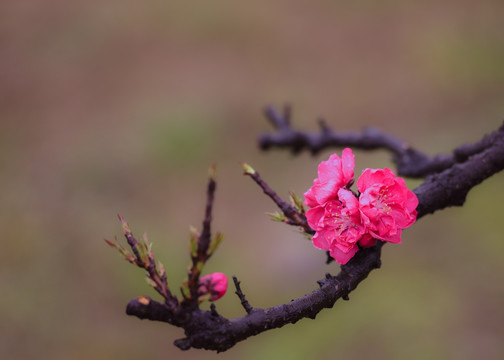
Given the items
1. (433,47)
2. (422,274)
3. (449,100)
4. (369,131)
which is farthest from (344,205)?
(433,47)

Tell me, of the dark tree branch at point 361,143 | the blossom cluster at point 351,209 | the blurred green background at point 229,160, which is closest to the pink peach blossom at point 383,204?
the blossom cluster at point 351,209

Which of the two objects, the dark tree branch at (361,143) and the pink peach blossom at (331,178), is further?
the dark tree branch at (361,143)

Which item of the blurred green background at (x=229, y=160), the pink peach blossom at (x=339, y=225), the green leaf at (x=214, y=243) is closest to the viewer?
the green leaf at (x=214, y=243)

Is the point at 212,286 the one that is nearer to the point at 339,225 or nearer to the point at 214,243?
the point at 214,243

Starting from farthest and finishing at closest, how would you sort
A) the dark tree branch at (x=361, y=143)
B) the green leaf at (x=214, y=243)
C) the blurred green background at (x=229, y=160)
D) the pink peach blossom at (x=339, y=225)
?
1. the blurred green background at (x=229, y=160)
2. the dark tree branch at (x=361, y=143)
3. the pink peach blossom at (x=339, y=225)
4. the green leaf at (x=214, y=243)

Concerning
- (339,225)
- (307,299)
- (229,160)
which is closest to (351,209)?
(339,225)

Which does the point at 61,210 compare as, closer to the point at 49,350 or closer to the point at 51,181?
the point at 51,181

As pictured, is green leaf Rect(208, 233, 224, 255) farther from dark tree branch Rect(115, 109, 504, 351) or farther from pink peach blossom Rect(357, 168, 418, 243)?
pink peach blossom Rect(357, 168, 418, 243)

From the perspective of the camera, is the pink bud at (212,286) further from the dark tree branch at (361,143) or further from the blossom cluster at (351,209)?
the dark tree branch at (361,143)

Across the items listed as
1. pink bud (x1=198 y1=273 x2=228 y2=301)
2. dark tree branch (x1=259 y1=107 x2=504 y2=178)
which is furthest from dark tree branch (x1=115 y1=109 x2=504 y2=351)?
dark tree branch (x1=259 y1=107 x2=504 y2=178)
